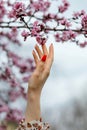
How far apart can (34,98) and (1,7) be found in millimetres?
5692

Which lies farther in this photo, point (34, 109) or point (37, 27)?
point (37, 27)

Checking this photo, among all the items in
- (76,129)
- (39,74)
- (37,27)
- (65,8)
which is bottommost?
(39,74)

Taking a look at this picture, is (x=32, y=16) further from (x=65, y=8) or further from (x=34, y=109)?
(x=34, y=109)

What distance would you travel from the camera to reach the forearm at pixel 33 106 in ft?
10.9

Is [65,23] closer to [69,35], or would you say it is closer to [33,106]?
[69,35]

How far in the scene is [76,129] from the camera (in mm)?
39594

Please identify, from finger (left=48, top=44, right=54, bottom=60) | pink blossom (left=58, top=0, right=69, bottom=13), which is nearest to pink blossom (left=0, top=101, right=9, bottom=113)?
pink blossom (left=58, top=0, right=69, bottom=13)

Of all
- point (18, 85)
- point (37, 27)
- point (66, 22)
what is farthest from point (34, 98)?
point (18, 85)

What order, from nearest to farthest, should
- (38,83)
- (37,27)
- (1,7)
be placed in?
(38,83) → (37,27) → (1,7)

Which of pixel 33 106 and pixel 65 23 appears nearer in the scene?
pixel 33 106

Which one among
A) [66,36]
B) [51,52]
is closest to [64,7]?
[66,36]

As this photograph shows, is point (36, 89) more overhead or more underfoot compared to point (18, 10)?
more underfoot

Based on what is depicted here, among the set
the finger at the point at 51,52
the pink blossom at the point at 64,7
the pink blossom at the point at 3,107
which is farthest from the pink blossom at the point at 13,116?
the finger at the point at 51,52

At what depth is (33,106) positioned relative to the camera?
3342 millimetres
